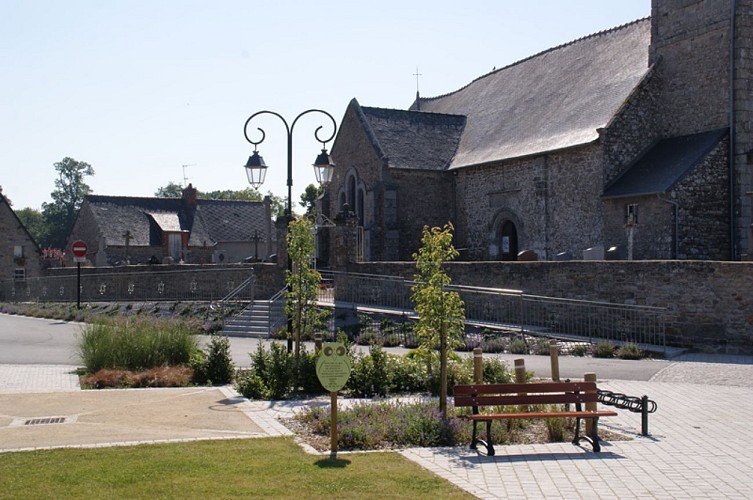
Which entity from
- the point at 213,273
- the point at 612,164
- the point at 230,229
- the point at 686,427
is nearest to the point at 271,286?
the point at 213,273

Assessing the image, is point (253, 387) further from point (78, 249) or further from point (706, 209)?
point (78, 249)

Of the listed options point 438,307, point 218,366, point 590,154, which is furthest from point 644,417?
point 590,154

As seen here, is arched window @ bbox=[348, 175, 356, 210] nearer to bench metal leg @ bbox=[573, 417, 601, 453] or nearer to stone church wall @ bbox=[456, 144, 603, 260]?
stone church wall @ bbox=[456, 144, 603, 260]

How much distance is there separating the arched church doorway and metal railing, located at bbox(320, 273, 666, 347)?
817 centimetres

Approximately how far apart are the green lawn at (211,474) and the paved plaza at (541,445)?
467mm

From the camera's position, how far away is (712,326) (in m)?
16.8

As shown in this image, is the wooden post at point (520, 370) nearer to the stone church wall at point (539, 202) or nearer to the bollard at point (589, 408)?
the bollard at point (589, 408)

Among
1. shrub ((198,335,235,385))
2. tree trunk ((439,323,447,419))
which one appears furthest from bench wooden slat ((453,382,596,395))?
shrub ((198,335,235,385))

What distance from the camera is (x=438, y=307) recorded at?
974cm

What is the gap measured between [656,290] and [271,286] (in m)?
13.0

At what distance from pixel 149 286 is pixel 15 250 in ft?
73.7

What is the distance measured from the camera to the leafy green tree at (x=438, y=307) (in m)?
9.77

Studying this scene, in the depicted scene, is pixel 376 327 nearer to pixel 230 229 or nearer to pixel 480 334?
pixel 480 334

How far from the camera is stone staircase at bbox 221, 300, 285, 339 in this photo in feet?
73.8
